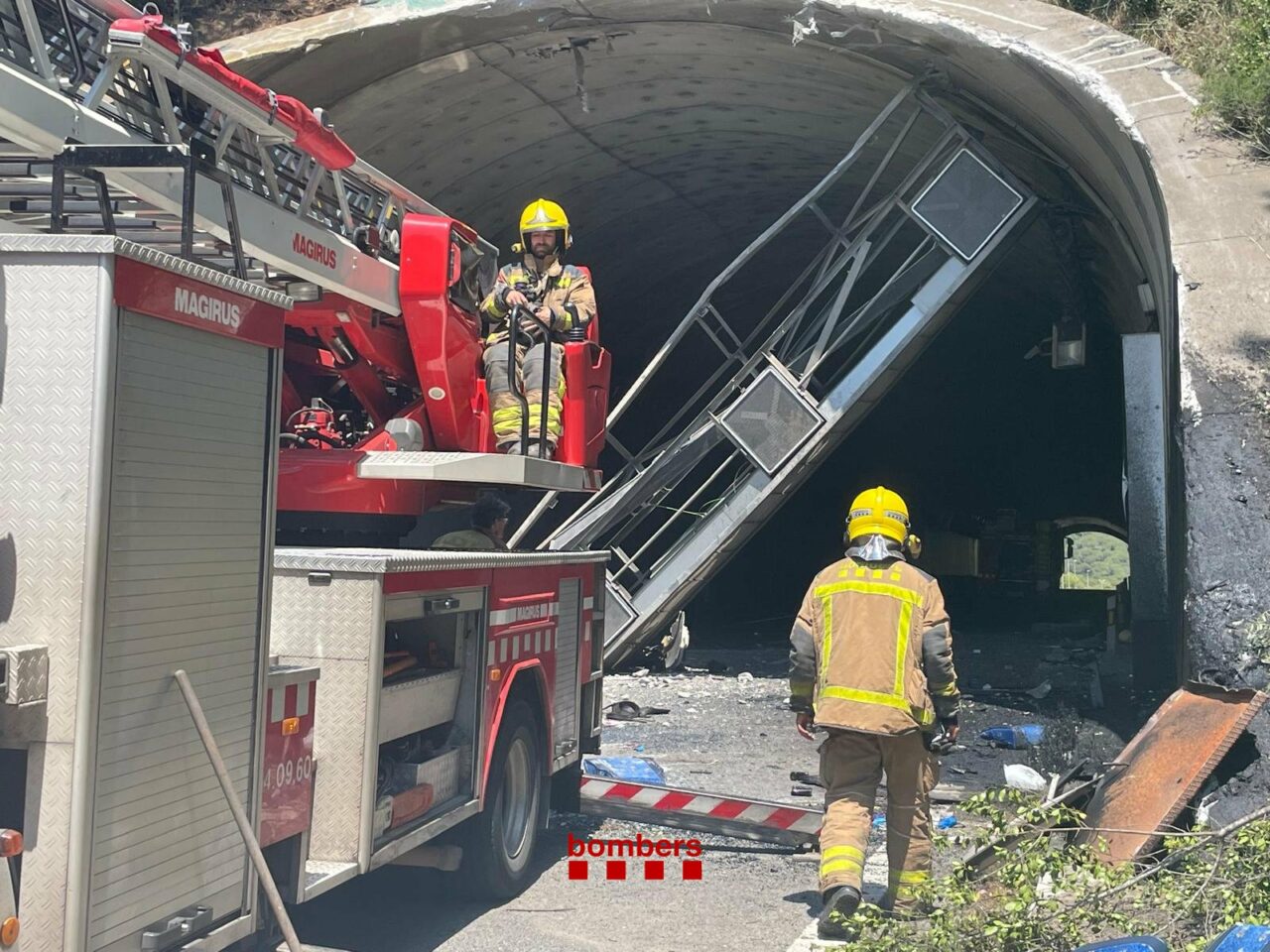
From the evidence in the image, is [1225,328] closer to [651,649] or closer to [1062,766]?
[1062,766]

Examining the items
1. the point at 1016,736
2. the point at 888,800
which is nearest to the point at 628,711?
the point at 1016,736

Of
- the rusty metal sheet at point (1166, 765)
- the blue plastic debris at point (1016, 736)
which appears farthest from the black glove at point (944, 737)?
the blue plastic debris at point (1016, 736)

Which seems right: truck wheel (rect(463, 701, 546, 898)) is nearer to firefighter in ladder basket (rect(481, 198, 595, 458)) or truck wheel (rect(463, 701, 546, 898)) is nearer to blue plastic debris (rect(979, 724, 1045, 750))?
firefighter in ladder basket (rect(481, 198, 595, 458))

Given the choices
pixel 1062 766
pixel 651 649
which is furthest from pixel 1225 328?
pixel 651 649

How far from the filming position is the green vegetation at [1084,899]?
4180 mm

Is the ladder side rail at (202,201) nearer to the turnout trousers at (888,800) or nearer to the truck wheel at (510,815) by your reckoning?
the truck wheel at (510,815)

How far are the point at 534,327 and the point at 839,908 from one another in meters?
3.09

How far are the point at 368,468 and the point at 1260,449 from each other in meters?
4.14

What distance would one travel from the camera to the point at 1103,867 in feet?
14.6

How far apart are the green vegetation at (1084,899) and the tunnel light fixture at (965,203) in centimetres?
713

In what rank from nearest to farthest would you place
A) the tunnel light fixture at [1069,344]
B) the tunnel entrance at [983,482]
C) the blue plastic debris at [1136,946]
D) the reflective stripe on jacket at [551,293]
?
the blue plastic debris at [1136,946] → the reflective stripe on jacket at [551,293] → the tunnel light fixture at [1069,344] → the tunnel entrance at [983,482]

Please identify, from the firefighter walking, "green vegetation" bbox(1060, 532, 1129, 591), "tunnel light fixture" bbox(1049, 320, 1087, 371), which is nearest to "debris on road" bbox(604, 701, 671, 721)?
the firefighter walking

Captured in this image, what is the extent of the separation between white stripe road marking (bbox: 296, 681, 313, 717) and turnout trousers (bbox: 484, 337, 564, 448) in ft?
8.18

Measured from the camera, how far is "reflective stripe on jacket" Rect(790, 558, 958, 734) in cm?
535
